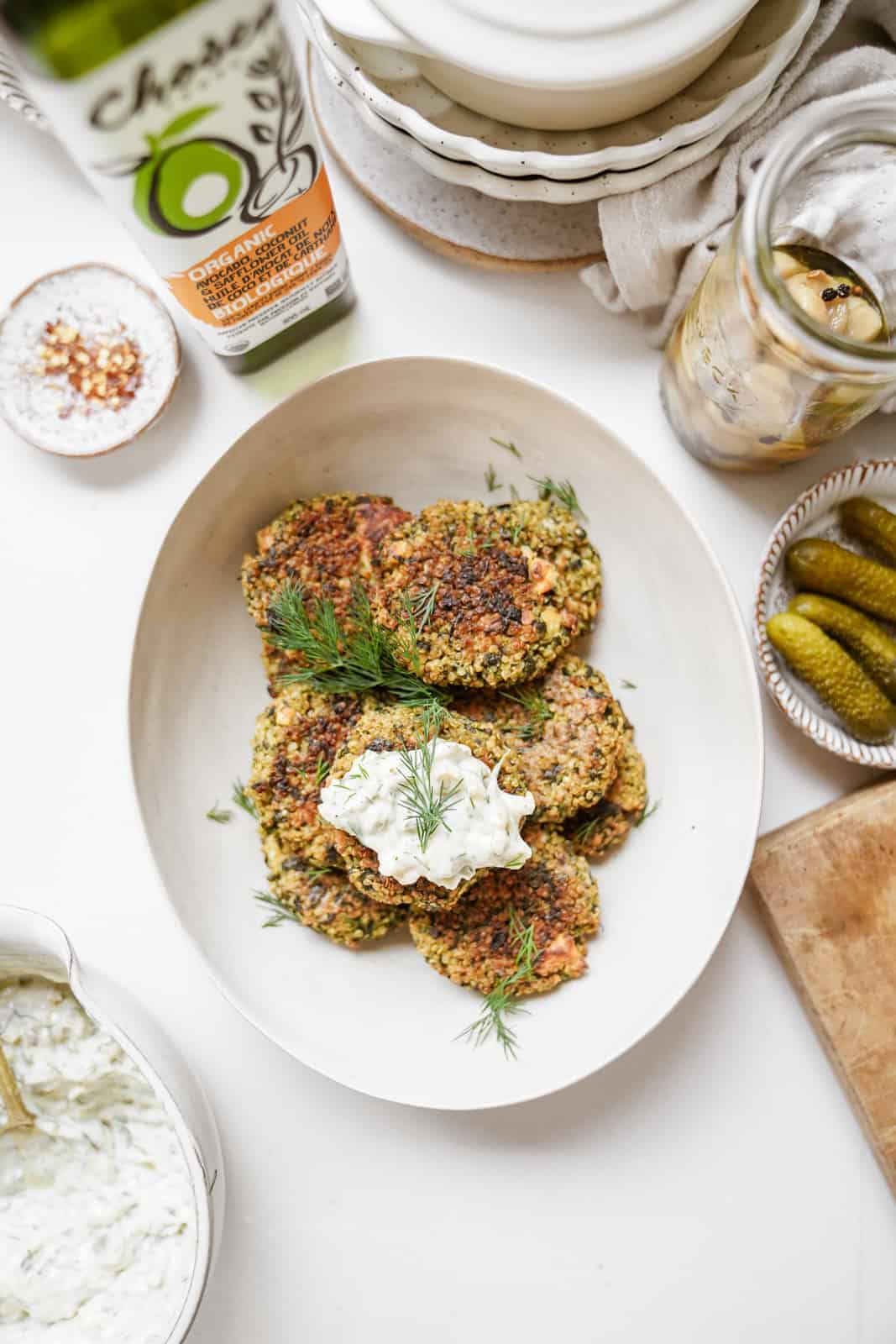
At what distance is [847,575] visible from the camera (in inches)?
53.7

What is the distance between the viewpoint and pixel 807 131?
111 centimetres

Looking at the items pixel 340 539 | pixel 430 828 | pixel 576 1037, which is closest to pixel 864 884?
pixel 576 1037

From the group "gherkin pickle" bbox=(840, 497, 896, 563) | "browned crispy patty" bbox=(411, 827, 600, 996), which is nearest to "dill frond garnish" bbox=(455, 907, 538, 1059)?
"browned crispy patty" bbox=(411, 827, 600, 996)

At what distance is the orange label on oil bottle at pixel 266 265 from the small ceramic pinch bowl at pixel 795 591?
2.16 feet

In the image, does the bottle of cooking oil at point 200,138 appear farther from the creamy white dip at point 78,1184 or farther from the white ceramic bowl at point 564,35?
the creamy white dip at point 78,1184

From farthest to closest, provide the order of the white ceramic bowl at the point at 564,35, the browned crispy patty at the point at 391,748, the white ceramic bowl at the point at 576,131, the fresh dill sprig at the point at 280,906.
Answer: the fresh dill sprig at the point at 280,906 < the browned crispy patty at the point at 391,748 < the white ceramic bowl at the point at 576,131 < the white ceramic bowl at the point at 564,35

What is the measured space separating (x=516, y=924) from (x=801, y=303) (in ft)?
2.66

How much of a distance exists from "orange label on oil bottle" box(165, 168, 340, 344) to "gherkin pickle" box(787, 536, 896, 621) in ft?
2.28

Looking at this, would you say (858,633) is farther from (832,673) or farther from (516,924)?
(516,924)

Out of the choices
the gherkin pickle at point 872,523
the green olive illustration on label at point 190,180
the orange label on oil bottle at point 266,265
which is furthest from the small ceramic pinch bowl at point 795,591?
the green olive illustration on label at point 190,180

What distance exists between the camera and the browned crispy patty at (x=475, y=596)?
1.33 m

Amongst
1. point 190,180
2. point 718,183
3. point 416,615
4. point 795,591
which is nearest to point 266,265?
point 190,180

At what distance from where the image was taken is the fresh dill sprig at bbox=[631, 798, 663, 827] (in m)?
1.42

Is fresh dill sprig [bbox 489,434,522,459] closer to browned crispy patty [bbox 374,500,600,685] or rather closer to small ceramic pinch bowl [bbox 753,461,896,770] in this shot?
browned crispy patty [bbox 374,500,600,685]
